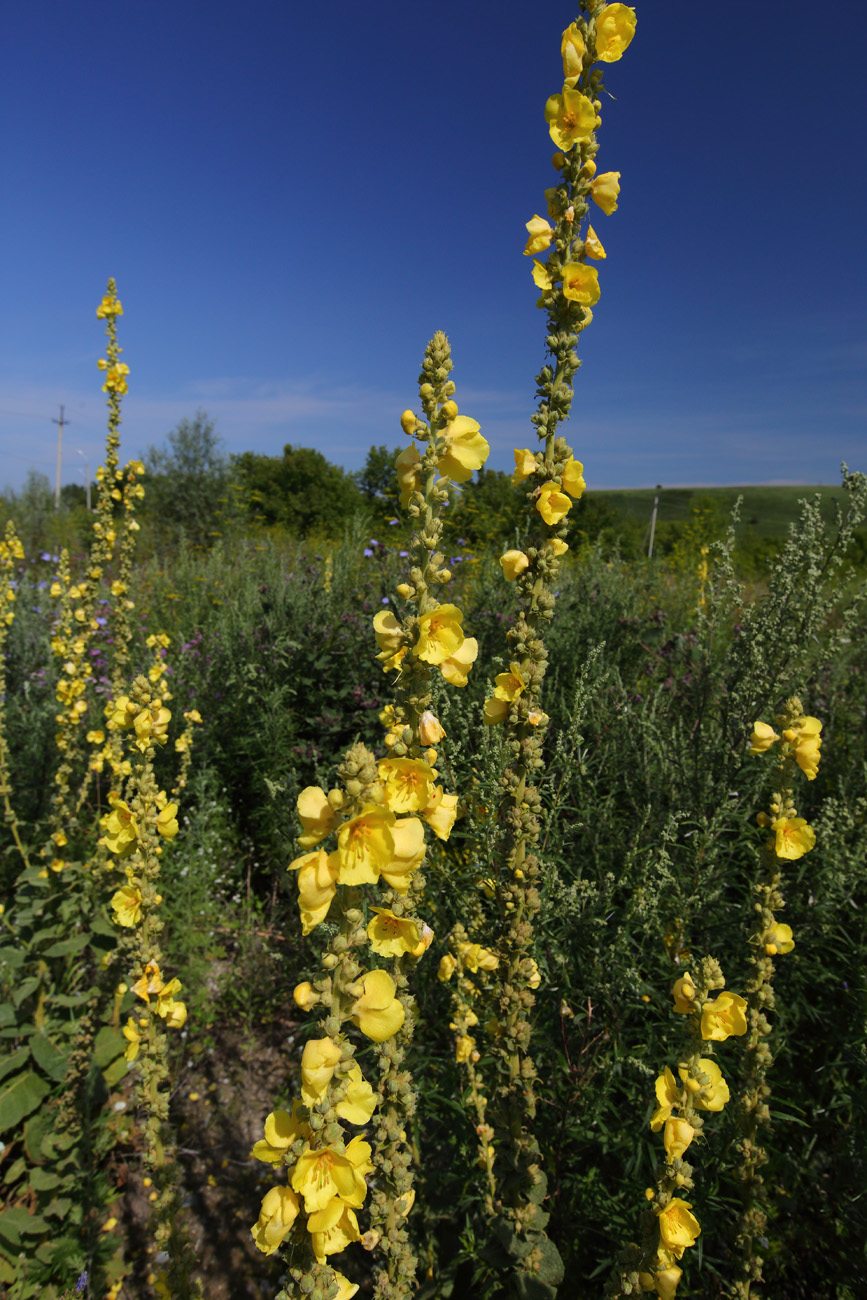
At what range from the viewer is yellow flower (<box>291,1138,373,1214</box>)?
0.94 meters

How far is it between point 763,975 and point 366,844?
4.94 feet

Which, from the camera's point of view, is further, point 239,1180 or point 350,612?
point 350,612

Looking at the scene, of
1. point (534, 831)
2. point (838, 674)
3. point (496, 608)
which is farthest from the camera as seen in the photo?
point (496, 608)

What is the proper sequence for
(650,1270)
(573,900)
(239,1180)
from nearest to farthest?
(650,1270), (573,900), (239,1180)

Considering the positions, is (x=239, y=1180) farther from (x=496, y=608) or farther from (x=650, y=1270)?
(x=496, y=608)

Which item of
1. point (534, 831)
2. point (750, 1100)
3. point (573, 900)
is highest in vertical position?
point (534, 831)

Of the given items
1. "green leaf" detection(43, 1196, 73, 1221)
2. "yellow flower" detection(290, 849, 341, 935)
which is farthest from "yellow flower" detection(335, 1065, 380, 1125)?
"green leaf" detection(43, 1196, 73, 1221)

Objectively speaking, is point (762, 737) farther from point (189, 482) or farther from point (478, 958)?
point (189, 482)

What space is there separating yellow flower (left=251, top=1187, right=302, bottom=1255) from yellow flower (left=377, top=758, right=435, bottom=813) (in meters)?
0.63

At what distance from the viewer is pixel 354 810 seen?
99 cm

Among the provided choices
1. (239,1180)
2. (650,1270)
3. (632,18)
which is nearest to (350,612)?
(239,1180)

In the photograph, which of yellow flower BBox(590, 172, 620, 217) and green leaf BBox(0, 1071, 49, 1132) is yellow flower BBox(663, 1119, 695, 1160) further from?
green leaf BBox(0, 1071, 49, 1132)

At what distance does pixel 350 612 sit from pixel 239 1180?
3.75 meters

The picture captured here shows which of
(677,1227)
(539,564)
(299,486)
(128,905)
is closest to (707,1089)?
(677,1227)
